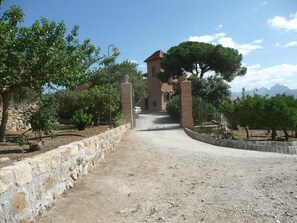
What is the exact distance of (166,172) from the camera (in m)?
7.09

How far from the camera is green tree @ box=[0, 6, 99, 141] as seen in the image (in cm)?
827

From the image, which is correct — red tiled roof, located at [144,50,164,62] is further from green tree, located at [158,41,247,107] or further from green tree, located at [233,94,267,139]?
green tree, located at [233,94,267,139]

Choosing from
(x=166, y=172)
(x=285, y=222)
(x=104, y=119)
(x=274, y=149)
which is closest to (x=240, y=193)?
(x=285, y=222)

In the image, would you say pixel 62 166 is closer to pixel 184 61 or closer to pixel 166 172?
pixel 166 172

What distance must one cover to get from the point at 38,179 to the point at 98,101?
1111cm

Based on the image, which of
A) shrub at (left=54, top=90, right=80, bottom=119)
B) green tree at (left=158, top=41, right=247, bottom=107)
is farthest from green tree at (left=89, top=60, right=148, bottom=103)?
shrub at (left=54, top=90, right=80, bottom=119)

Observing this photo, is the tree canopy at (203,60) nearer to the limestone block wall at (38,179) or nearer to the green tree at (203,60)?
the green tree at (203,60)

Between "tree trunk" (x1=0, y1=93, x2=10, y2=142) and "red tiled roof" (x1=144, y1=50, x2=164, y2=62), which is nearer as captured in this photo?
"tree trunk" (x1=0, y1=93, x2=10, y2=142)

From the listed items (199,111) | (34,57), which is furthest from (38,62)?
(199,111)

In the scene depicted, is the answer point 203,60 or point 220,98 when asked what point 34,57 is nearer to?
point 220,98

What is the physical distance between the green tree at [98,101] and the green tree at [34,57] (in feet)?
16.6

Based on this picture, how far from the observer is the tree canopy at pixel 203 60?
1225 inches

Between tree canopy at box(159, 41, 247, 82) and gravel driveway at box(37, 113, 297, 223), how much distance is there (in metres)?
24.0

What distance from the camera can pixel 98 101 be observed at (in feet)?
50.5
